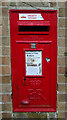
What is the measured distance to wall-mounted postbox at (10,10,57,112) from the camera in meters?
1.89

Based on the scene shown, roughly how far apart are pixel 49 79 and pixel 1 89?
853mm

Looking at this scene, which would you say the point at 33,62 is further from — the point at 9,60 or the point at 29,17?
the point at 29,17

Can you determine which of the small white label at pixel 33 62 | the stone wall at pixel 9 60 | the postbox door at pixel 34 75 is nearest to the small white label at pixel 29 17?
the stone wall at pixel 9 60

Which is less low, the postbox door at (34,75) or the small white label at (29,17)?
the small white label at (29,17)

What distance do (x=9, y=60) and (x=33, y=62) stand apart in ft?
1.36

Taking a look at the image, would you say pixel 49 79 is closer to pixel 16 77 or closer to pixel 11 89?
pixel 16 77

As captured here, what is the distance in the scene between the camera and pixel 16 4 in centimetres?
194

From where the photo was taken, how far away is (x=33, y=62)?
6.47ft

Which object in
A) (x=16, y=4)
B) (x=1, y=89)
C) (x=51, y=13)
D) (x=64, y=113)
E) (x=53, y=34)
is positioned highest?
(x=16, y=4)

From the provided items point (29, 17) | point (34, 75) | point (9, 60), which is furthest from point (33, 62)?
point (29, 17)

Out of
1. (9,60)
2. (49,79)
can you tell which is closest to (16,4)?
(9,60)

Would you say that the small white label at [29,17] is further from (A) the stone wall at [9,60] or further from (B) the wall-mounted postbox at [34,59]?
(A) the stone wall at [9,60]

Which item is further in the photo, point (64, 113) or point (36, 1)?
point (64, 113)

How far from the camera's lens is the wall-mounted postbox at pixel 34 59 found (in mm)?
1893
